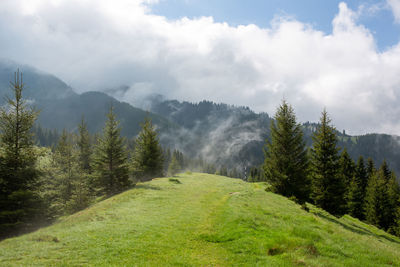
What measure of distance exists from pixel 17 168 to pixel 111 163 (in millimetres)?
17250

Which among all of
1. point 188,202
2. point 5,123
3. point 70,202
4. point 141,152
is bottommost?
point 70,202

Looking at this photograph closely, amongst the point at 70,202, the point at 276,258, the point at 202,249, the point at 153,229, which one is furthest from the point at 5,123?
the point at 276,258

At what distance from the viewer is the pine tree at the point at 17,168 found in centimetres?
2159

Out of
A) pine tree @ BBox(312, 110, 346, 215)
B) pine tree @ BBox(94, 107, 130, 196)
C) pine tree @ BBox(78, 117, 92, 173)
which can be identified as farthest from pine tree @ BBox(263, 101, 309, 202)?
pine tree @ BBox(78, 117, 92, 173)

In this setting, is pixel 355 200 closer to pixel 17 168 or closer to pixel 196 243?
pixel 196 243

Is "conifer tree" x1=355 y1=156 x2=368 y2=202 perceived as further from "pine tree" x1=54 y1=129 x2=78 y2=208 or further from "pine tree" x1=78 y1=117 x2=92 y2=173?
"pine tree" x1=78 y1=117 x2=92 y2=173

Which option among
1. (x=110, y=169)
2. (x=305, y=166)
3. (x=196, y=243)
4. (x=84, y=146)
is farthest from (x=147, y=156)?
(x=196, y=243)

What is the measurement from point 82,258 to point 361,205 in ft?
236

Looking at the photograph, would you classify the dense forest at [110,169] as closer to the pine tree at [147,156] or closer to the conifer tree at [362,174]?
the pine tree at [147,156]

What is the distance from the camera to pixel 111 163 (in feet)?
131

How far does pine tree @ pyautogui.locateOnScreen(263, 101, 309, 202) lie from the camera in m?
30.4

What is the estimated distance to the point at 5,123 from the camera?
2314cm

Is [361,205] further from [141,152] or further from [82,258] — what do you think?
[82,258]

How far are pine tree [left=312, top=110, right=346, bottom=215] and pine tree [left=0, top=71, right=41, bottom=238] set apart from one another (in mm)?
34010
